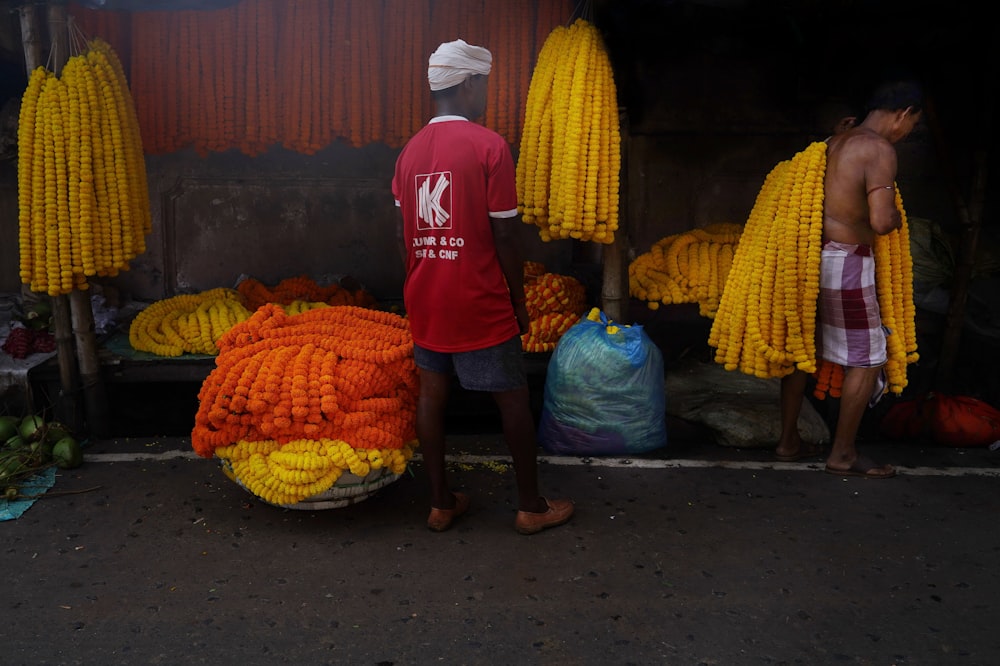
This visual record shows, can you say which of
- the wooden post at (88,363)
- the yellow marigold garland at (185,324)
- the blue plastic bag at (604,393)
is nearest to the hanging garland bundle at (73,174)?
the wooden post at (88,363)

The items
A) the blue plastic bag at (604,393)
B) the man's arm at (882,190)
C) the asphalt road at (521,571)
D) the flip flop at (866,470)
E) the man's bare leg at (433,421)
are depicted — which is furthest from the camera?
the blue plastic bag at (604,393)

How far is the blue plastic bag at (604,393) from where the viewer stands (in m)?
4.39

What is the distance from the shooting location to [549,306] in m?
5.25

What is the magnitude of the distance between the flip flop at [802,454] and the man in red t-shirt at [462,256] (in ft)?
5.35

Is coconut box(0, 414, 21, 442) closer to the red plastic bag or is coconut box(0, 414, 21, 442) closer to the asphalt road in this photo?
the asphalt road

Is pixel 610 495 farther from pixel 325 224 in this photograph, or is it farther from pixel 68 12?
pixel 68 12

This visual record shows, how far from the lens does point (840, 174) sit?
399cm

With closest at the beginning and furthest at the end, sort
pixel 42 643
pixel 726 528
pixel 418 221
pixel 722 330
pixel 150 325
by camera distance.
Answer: pixel 42 643 < pixel 418 221 < pixel 726 528 < pixel 722 330 < pixel 150 325

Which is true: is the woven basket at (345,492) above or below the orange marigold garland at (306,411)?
below

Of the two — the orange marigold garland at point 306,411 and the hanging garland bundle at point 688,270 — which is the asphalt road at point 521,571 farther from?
the hanging garland bundle at point 688,270

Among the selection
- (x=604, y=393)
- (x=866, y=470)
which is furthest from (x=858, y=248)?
(x=604, y=393)

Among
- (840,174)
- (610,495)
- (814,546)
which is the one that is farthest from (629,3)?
(814,546)

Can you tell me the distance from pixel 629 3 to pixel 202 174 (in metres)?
3.17

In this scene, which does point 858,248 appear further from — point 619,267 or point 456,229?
point 456,229
